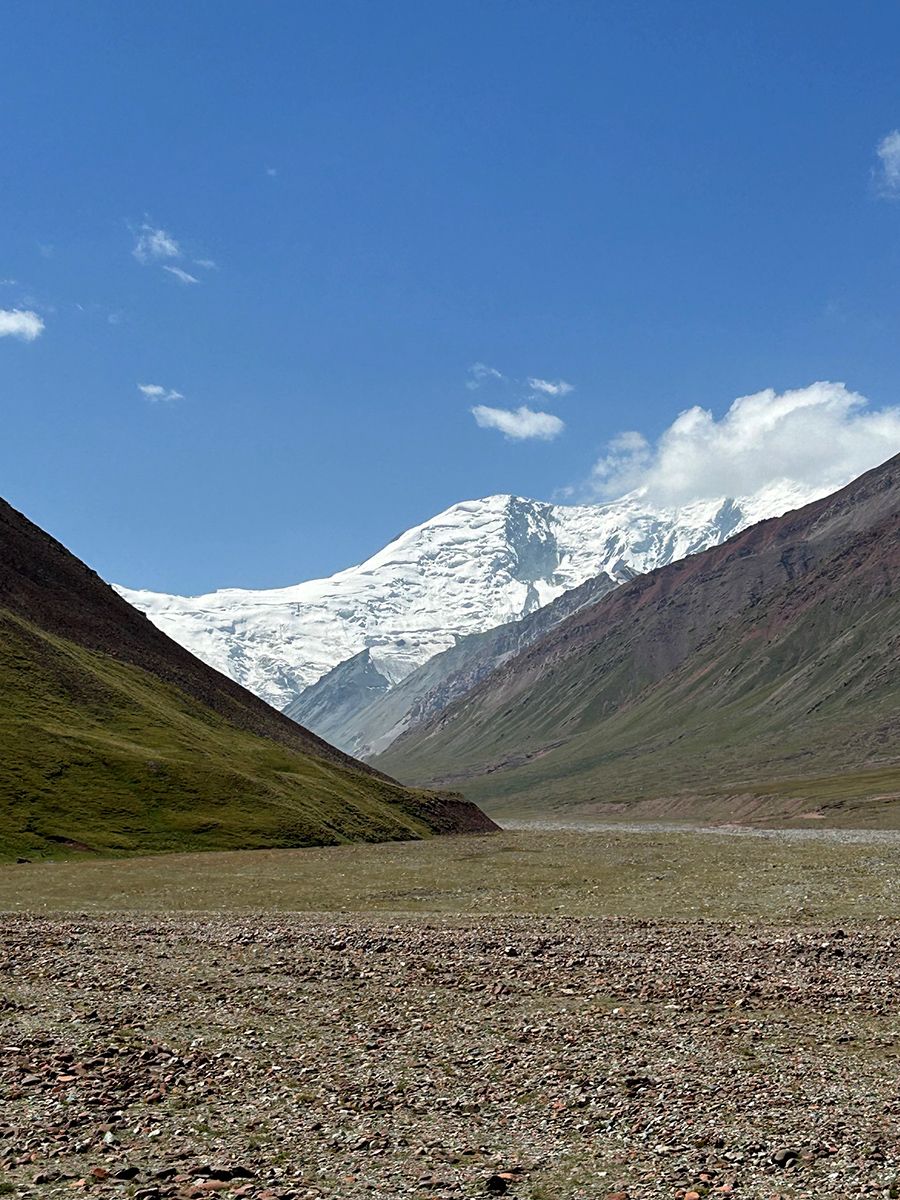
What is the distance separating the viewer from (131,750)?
123m

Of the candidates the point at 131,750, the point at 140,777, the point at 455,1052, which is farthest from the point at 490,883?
the point at 131,750

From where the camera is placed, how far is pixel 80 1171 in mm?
19688

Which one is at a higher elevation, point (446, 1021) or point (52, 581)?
point (52, 581)

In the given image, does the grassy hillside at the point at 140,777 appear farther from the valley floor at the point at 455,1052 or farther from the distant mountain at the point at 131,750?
the valley floor at the point at 455,1052

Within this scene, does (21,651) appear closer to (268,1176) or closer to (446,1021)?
(446,1021)

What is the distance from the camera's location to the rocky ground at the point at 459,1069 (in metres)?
19.4

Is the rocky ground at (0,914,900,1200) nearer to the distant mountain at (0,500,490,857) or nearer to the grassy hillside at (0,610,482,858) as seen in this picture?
the grassy hillside at (0,610,482,858)

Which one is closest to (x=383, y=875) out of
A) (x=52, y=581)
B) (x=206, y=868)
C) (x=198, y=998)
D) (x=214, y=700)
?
(x=206, y=868)

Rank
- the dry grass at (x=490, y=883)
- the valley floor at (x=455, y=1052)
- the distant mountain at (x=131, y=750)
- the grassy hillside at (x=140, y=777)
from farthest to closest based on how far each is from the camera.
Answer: the distant mountain at (x=131, y=750)
the grassy hillside at (x=140, y=777)
the dry grass at (x=490, y=883)
the valley floor at (x=455, y=1052)

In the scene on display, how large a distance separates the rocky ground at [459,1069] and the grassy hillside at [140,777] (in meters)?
58.5

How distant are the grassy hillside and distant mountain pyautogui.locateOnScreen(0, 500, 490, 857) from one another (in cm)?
22

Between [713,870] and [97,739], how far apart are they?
71726mm

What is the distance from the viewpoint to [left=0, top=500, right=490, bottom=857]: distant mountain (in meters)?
104

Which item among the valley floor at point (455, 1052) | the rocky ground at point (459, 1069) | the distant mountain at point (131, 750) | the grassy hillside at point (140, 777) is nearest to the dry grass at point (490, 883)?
the valley floor at point (455, 1052)
